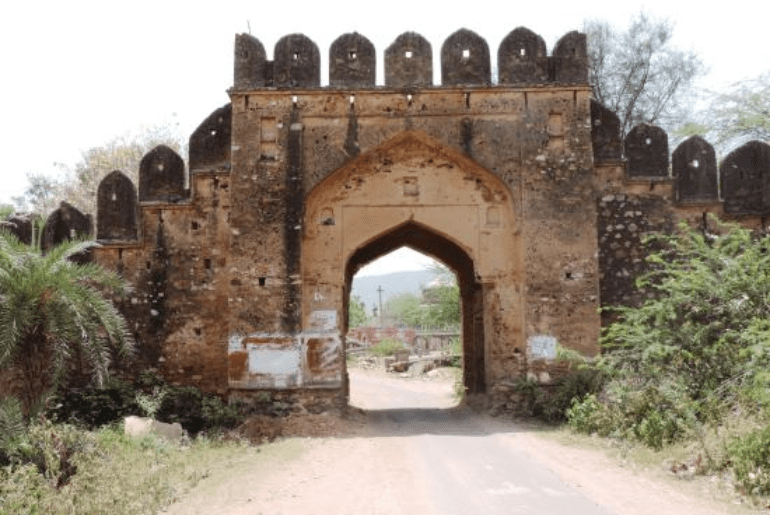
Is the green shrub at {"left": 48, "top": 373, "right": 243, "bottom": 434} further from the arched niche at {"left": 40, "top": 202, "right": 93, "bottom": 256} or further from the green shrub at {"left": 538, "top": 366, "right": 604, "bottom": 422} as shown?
the green shrub at {"left": 538, "top": 366, "right": 604, "bottom": 422}

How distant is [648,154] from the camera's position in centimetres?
1116

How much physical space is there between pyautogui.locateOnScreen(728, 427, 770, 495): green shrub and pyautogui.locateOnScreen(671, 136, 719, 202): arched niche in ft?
17.2

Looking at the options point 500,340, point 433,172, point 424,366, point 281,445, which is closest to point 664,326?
point 500,340

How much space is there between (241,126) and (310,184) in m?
1.22

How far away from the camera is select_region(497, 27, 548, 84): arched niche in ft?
35.6

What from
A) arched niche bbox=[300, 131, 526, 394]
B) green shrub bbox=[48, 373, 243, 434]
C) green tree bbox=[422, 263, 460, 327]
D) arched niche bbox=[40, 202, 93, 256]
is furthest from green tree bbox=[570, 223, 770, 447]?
green tree bbox=[422, 263, 460, 327]

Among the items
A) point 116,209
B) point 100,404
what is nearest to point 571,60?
point 116,209

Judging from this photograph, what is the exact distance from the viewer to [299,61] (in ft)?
35.6

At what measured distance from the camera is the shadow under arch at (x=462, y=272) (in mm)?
12789

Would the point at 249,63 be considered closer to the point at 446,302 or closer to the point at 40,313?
the point at 40,313

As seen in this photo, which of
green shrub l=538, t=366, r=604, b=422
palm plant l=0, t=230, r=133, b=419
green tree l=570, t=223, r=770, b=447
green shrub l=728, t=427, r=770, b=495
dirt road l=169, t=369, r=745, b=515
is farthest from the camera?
green shrub l=538, t=366, r=604, b=422

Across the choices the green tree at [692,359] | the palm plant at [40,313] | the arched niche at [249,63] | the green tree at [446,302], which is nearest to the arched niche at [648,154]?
the green tree at [692,359]

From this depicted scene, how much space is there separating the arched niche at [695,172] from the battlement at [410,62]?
1862mm

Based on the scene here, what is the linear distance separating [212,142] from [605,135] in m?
5.53
